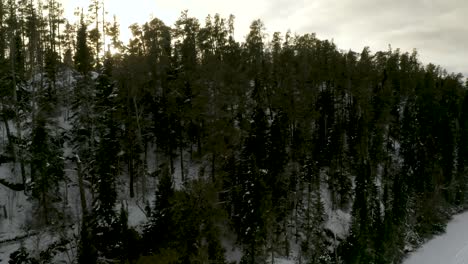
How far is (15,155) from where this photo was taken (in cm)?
4150

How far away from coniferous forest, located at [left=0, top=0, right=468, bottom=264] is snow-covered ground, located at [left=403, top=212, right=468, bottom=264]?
1.54 meters

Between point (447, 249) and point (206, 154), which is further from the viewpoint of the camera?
point (447, 249)

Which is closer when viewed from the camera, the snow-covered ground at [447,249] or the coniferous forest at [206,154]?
the coniferous forest at [206,154]

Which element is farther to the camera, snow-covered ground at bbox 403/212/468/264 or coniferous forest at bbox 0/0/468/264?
snow-covered ground at bbox 403/212/468/264

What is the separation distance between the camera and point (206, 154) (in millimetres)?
48281

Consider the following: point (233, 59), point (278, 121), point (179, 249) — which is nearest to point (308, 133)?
point (278, 121)

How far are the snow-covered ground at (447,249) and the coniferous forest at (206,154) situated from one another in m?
1.54

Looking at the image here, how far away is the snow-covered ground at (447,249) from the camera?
2102 inches

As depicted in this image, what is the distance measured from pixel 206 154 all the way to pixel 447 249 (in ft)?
128

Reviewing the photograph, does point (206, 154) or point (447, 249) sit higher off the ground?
point (206, 154)

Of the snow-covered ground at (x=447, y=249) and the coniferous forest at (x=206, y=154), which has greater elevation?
the coniferous forest at (x=206, y=154)

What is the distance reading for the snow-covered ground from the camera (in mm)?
53384

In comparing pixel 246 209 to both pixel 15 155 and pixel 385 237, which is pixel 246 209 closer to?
pixel 385 237

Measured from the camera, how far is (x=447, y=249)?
57156 millimetres
